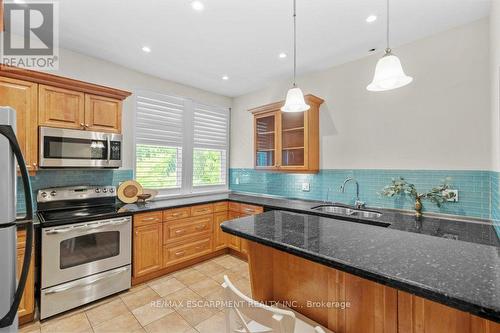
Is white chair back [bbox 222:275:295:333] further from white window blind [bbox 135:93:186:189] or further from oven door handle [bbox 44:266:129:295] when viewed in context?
white window blind [bbox 135:93:186:189]

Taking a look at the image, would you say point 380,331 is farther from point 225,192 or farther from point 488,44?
point 225,192

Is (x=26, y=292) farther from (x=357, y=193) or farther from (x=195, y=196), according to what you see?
(x=357, y=193)

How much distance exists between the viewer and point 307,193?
342 cm

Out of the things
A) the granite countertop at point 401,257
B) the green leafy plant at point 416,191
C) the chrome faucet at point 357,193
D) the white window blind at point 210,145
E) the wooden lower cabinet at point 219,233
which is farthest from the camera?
the white window blind at point 210,145

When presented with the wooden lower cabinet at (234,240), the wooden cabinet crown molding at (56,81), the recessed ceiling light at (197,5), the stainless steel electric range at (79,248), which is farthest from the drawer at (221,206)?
the recessed ceiling light at (197,5)

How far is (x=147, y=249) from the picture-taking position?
9.06 ft

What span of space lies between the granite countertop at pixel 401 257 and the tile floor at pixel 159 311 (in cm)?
139

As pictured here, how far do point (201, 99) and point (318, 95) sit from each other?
6.52 ft

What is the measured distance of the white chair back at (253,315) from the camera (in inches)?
29.4

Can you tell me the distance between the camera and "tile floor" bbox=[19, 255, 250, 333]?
2.04 m

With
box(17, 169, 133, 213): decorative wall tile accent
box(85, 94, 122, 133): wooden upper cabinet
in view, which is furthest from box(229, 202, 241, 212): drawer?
box(85, 94, 122, 133): wooden upper cabinet

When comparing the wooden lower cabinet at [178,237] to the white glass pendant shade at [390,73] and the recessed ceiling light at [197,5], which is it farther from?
the recessed ceiling light at [197,5]

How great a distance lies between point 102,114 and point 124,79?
771 millimetres

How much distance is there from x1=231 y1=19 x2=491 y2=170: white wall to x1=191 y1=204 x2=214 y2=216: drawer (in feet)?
5.68
